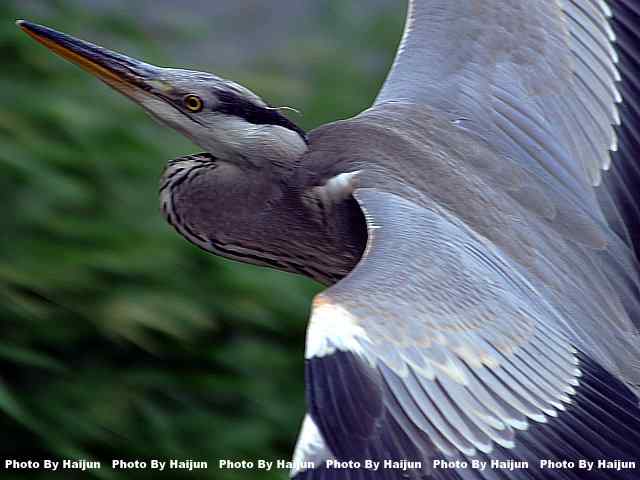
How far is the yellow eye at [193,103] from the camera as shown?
10.5ft

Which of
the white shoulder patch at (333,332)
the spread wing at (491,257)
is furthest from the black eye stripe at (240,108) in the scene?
the white shoulder patch at (333,332)

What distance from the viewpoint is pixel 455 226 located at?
2898mm

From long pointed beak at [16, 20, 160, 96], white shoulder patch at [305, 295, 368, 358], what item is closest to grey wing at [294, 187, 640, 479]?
white shoulder patch at [305, 295, 368, 358]

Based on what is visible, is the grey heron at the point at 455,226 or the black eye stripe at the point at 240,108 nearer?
the grey heron at the point at 455,226

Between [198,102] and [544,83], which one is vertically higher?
[544,83]

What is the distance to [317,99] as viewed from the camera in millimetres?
5637

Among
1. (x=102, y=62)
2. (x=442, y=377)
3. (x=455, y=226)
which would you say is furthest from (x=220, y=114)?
(x=442, y=377)

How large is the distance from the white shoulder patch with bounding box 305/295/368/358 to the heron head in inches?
33.9

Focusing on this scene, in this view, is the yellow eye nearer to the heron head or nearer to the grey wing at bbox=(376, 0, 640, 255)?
the heron head

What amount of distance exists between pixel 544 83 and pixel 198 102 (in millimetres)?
883

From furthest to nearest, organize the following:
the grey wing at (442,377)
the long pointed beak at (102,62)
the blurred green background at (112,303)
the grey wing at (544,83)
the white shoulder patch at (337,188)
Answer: the blurred green background at (112,303) → the grey wing at (544,83) → the long pointed beak at (102,62) → the white shoulder patch at (337,188) → the grey wing at (442,377)

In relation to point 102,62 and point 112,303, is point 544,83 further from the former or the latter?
point 112,303

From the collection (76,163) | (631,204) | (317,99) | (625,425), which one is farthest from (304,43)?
(625,425)

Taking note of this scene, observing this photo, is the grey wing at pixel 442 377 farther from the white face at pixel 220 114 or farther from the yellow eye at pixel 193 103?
the yellow eye at pixel 193 103
